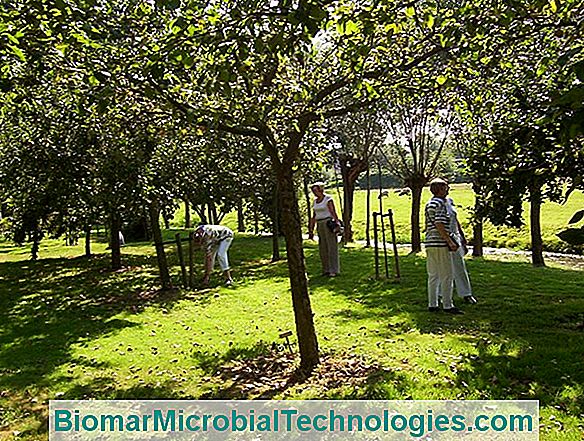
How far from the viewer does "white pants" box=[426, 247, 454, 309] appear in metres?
8.27

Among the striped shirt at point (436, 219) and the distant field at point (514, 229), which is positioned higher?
the striped shirt at point (436, 219)

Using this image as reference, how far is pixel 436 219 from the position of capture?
8.14 meters

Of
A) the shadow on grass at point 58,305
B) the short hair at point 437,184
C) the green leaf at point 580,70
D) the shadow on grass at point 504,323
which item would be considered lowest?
the shadow on grass at point 58,305

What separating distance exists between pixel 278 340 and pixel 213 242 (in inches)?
213

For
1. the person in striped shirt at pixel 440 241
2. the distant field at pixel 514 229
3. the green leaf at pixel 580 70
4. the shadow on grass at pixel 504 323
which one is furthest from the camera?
the distant field at pixel 514 229

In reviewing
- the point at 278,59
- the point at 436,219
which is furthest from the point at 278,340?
the point at 278,59

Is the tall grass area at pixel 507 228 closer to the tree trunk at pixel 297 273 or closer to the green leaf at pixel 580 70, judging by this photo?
the tree trunk at pixel 297 273

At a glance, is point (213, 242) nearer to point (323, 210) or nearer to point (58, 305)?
point (323, 210)

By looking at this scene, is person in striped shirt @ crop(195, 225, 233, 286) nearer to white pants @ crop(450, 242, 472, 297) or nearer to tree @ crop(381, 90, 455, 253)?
white pants @ crop(450, 242, 472, 297)

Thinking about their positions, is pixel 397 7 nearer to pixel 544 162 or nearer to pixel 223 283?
pixel 544 162

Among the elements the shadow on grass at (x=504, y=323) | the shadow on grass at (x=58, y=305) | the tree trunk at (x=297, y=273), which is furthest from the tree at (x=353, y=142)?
the tree trunk at (x=297, y=273)

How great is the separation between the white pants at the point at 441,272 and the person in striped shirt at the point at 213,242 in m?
5.69

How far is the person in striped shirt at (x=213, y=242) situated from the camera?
494 inches

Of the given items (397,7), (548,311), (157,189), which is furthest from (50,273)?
(397,7)
